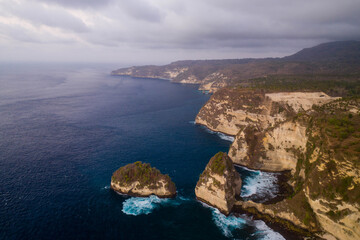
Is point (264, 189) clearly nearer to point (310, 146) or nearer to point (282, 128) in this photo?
point (310, 146)

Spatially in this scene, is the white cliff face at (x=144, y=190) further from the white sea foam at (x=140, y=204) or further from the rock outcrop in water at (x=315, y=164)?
the rock outcrop in water at (x=315, y=164)

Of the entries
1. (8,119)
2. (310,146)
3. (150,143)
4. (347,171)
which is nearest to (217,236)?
(347,171)

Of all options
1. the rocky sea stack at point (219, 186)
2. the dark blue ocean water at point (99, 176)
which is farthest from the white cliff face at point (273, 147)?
the rocky sea stack at point (219, 186)

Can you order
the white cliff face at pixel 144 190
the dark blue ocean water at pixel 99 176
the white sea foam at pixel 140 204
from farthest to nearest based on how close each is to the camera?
the white cliff face at pixel 144 190
the white sea foam at pixel 140 204
the dark blue ocean water at pixel 99 176

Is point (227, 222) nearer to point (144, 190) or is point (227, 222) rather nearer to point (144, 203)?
point (144, 203)

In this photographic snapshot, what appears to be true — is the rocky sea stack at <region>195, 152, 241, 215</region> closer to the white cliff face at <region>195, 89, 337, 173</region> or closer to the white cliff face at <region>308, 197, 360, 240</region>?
the white cliff face at <region>308, 197, 360, 240</region>

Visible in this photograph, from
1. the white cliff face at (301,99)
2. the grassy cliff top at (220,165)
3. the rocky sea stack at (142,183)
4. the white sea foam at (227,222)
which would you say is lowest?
the white sea foam at (227,222)
